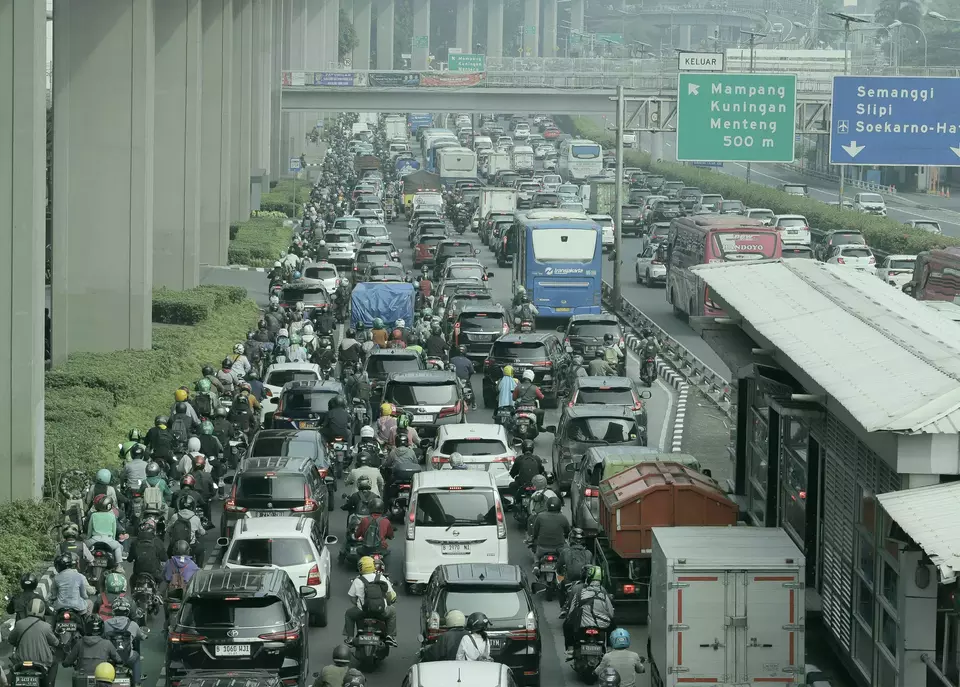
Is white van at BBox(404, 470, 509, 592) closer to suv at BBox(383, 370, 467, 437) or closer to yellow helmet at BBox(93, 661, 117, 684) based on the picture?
yellow helmet at BBox(93, 661, 117, 684)

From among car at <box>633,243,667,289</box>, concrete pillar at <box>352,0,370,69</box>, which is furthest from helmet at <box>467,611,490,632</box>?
concrete pillar at <box>352,0,370,69</box>

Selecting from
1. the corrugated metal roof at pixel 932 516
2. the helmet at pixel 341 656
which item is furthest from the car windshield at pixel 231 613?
the corrugated metal roof at pixel 932 516

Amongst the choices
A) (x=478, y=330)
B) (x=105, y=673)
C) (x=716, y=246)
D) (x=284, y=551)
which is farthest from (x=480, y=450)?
(x=716, y=246)

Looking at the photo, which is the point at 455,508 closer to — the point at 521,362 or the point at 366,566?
the point at 366,566

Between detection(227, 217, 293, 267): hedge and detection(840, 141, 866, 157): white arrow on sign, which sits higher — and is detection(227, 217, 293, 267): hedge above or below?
below

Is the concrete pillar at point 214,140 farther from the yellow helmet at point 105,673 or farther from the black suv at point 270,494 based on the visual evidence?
the yellow helmet at point 105,673

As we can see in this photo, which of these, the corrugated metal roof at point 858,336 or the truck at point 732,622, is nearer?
the corrugated metal roof at point 858,336

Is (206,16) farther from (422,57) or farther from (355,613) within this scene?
(422,57)
